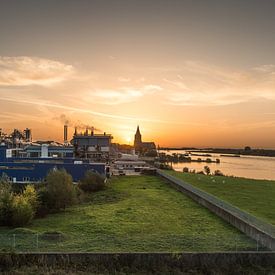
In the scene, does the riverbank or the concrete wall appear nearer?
the riverbank

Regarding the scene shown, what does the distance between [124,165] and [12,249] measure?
47.8m

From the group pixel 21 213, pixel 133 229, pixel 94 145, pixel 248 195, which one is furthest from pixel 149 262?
pixel 94 145

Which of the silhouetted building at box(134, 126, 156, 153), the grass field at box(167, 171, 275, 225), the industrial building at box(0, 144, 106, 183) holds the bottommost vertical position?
the grass field at box(167, 171, 275, 225)

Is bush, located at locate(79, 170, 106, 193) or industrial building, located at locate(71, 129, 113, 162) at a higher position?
industrial building, located at locate(71, 129, 113, 162)

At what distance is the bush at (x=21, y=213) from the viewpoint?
21.1 metres

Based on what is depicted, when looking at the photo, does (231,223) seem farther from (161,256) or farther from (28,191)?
(28,191)

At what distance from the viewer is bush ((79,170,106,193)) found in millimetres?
34938

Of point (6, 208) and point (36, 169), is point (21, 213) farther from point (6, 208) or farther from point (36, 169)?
point (36, 169)

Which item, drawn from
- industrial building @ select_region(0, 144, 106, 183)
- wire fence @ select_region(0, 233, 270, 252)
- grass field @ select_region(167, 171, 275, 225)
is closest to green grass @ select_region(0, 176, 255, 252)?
wire fence @ select_region(0, 233, 270, 252)

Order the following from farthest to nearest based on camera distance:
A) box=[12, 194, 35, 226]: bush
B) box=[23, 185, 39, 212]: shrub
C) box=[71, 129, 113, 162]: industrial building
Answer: box=[71, 129, 113, 162]: industrial building → box=[23, 185, 39, 212]: shrub → box=[12, 194, 35, 226]: bush

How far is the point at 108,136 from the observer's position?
66.5 m

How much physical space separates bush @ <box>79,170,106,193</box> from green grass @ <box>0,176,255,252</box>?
4728 millimetres

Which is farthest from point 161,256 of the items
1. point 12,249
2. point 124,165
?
point 124,165

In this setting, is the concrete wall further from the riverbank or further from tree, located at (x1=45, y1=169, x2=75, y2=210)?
tree, located at (x1=45, y1=169, x2=75, y2=210)
